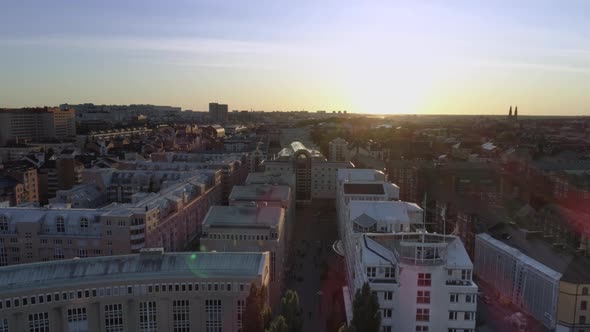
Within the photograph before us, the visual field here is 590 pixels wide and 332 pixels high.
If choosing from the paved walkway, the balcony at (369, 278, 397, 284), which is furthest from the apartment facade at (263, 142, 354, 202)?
the balcony at (369, 278, 397, 284)

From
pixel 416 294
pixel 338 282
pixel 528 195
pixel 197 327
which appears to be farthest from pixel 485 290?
pixel 528 195

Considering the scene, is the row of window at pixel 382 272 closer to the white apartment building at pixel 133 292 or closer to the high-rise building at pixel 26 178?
the white apartment building at pixel 133 292

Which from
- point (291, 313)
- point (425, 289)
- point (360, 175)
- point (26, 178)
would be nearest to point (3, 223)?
point (291, 313)

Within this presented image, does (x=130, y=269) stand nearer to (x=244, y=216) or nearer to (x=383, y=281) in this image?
(x=244, y=216)

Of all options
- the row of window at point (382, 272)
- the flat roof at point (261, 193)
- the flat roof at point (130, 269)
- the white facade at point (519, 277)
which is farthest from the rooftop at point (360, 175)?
the row of window at point (382, 272)

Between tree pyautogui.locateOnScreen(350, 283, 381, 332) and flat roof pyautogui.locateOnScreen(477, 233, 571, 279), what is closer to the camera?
tree pyautogui.locateOnScreen(350, 283, 381, 332)

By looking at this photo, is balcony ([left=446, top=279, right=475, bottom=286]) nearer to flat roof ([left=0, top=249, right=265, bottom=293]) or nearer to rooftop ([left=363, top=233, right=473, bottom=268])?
rooftop ([left=363, top=233, right=473, bottom=268])
